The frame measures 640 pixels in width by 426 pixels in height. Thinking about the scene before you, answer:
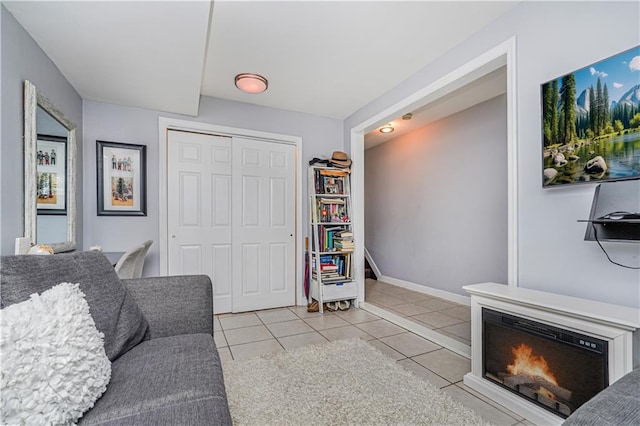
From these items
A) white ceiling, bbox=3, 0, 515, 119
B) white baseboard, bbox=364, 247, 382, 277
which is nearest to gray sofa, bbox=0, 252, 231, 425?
white ceiling, bbox=3, 0, 515, 119

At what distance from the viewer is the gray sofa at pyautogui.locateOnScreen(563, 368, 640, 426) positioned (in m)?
0.78

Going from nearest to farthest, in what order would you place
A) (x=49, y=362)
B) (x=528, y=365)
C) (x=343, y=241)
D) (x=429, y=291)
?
1. (x=49, y=362)
2. (x=528, y=365)
3. (x=343, y=241)
4. (x=429, y=291)

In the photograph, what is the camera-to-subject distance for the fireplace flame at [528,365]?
5.20 ft

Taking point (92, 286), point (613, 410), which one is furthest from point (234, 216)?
point (613, 410)

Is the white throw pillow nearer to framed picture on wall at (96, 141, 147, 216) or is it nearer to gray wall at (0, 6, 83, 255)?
gray wall at (0, 6, 83, 255)

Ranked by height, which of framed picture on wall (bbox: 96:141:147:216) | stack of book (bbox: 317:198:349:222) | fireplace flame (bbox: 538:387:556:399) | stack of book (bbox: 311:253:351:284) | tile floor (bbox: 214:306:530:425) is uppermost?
framed picture on wall (bbox: 96:141:147:216)

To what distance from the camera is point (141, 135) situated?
315 centimetres

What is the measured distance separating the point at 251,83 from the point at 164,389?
106 inches

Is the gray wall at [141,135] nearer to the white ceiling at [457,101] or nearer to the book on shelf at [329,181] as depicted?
the book on shelf at [329,181]

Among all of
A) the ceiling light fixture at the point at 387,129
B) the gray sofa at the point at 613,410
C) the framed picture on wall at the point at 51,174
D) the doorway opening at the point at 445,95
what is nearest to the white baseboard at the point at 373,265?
the doorway opening at the point at 445,95

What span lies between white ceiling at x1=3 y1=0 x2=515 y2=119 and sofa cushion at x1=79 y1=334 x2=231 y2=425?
1.79 metres

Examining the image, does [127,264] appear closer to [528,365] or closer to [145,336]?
[145,336]

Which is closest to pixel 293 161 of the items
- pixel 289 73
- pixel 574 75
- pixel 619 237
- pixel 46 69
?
pixel 289 73

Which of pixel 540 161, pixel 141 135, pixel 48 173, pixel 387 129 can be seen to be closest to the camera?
pixel 540 161
